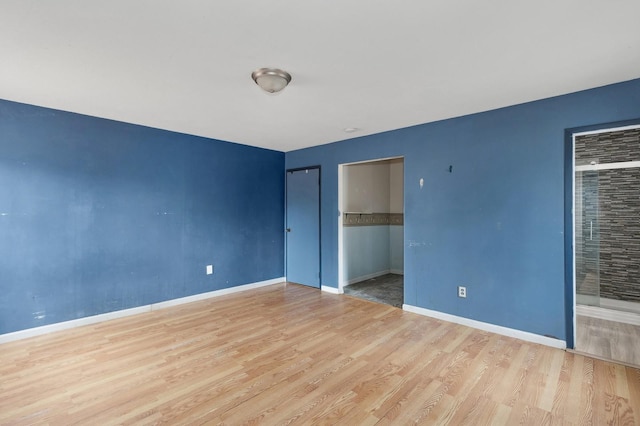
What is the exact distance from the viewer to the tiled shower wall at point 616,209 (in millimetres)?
3412

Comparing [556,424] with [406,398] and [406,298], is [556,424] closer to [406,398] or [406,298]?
[406,398]

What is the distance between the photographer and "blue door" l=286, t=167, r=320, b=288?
4.83 m

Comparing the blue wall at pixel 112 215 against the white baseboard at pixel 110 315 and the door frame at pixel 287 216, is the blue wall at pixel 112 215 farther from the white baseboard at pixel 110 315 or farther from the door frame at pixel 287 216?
the door frame at pixel 287 216

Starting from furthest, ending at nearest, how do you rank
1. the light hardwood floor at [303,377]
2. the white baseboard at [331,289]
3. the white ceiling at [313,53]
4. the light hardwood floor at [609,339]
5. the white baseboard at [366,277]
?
the white baseboard at [366,277] < the white baseboard at [331,289] < the light hardwood floor at [609,339] < the light hardwood floor at [303,377] < the white ceiling at [313,53]

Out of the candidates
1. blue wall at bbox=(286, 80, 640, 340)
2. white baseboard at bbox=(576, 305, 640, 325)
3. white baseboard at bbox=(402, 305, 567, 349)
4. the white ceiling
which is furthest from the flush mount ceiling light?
white baseboard at bbox=(576, 305, 640, 325)

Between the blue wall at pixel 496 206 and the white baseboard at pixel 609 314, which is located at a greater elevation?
the blue wall at pixel 496 206

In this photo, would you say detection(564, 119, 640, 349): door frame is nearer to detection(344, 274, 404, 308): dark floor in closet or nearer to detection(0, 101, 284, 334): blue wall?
detection(344, 274, 404, 308): dark floor in closet

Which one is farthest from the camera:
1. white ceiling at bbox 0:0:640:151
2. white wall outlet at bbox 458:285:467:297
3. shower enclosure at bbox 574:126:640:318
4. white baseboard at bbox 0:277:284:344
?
shower enclosure at bbox 574:126:640:318

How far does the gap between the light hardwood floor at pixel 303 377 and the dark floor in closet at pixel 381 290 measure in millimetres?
830

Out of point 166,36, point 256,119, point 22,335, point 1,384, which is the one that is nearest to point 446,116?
point 256,119

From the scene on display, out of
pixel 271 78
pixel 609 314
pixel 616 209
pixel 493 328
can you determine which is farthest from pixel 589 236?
pixel 271 78

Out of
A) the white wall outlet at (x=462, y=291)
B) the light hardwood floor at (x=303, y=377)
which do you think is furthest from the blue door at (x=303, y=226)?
the white wall outlet at (x=462, y=291)

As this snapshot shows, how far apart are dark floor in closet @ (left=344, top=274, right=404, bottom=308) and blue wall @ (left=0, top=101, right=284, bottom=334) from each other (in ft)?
5.44

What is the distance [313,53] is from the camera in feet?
6.60
